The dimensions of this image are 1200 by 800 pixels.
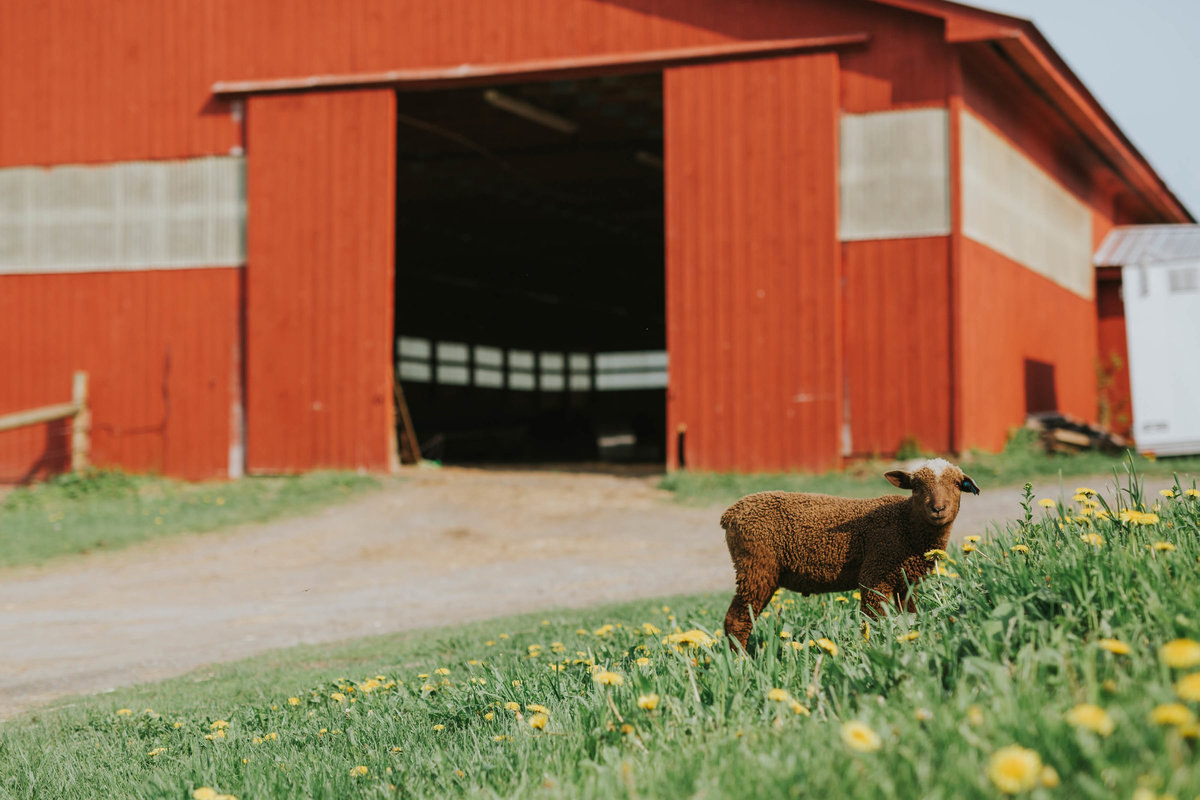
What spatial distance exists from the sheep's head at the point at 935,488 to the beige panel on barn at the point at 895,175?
41.4 feet

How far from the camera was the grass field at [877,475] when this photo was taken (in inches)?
578

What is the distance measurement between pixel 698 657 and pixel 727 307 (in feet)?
41.5

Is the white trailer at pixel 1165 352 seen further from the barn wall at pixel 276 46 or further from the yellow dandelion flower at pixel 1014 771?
the yellow dandelion flower at pixel 1014 771

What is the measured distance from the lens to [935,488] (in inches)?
161

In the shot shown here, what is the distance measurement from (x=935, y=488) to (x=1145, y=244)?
73.0 feet

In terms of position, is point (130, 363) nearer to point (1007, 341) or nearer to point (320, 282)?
point (320, 282)

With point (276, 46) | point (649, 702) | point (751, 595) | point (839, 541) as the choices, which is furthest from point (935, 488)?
point (276, 46)

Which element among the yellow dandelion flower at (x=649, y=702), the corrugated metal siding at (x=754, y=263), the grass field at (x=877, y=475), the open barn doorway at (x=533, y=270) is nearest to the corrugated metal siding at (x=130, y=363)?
the open barn doorway at (x=533, y=270)

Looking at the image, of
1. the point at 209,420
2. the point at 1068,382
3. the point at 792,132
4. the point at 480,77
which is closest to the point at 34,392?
the point at 209,420

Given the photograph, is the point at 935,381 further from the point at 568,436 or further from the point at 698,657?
the point at 568,436

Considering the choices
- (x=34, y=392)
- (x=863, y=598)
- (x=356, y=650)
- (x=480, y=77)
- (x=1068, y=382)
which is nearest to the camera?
(x=863, y=598)

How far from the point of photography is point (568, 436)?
3219 centimetres

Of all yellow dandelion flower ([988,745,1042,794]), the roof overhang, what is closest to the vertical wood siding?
the roof overhang

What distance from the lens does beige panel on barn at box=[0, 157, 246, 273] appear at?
59.9 ft
